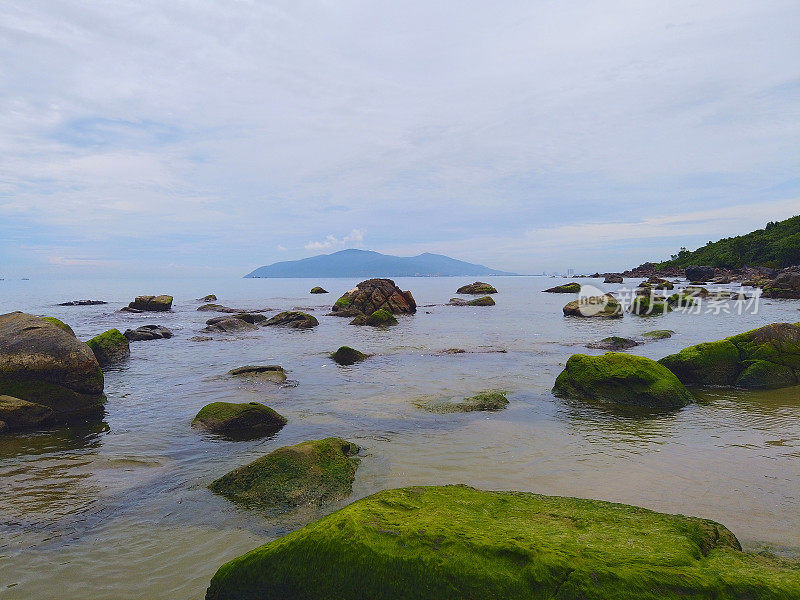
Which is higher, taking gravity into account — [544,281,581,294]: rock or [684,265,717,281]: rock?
[684,265,717,281]: rock

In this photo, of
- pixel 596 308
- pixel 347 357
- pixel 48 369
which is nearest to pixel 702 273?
pixel 596 308

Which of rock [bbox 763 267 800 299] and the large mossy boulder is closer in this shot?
the large mossy boulder

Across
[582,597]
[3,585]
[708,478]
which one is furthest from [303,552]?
[708,478]

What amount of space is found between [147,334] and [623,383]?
25368 mm

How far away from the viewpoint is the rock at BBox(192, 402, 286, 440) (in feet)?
33.6

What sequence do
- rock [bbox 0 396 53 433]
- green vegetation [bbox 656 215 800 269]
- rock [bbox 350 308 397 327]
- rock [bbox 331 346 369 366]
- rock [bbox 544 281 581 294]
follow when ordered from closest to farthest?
rock [bbox 0 396 53 433] < rock [bbox 331 346 369 366] < rock [bbox 350 308 397 327] < rock [bbox 544 281 581 294] < green vegetation [bbox 656 215 800 269]

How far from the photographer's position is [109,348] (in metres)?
19.7

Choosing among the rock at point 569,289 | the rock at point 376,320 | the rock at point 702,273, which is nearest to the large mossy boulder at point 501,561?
the rock at point 376,320

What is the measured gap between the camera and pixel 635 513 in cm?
494

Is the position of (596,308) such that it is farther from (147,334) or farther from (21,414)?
(21,414)

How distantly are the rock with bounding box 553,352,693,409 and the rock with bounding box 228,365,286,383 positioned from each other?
905 centimetres

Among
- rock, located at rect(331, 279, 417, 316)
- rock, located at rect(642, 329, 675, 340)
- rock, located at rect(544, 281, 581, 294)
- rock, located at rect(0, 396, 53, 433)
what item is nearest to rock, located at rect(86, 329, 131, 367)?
rock, located at rect(0, 396, 53, 433)

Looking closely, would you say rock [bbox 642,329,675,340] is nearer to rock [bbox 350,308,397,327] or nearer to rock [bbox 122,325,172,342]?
rock [bbox 350,308,397,327]

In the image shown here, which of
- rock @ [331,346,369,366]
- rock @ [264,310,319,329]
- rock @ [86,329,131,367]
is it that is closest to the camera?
rock @ [86,329,131,367]
